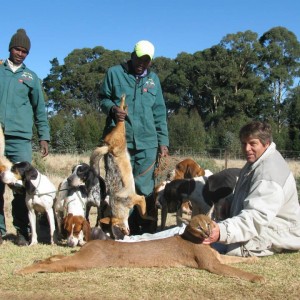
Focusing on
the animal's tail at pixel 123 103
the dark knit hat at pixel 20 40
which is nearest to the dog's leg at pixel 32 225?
the animal's tail at pixel 123 103

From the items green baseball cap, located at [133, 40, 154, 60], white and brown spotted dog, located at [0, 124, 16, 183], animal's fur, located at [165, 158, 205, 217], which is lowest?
animal's fur, located at [165, 158, 205, 217]

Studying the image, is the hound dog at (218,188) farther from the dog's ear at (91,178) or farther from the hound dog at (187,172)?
the dog's ear at (91,178)

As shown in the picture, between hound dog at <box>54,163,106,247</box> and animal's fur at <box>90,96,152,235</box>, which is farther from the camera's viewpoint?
animal's fur at <box>90,96,152,235</box>

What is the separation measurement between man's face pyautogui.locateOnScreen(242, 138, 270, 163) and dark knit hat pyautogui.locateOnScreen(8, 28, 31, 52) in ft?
10.4

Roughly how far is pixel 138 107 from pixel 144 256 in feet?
8.20

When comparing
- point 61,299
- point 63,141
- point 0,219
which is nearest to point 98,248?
point 61,299

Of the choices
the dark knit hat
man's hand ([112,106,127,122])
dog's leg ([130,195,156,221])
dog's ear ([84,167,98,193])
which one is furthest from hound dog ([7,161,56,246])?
the dark knit hat

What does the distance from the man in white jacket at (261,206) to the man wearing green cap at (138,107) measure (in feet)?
5.63

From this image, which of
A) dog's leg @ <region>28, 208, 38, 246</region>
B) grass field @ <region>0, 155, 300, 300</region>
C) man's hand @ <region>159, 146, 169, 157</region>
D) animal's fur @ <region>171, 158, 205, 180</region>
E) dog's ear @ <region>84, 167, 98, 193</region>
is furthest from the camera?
animal's fur @ <region>171, 158, 205, 180</region>

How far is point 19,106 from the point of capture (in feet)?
21.1

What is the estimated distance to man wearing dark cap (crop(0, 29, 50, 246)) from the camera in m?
6.32

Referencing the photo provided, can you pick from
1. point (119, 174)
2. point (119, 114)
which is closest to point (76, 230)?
point (119, 174)

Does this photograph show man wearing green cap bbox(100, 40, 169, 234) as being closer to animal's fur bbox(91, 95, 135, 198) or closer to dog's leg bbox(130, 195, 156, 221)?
animal's fur bbox(91, 95, 135, 198)

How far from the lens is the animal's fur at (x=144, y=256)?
455cm
